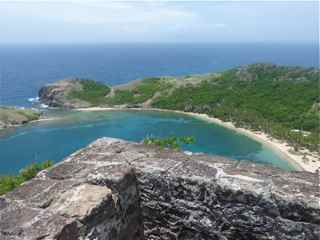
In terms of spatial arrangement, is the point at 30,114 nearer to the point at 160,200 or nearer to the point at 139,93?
the point at 139,93

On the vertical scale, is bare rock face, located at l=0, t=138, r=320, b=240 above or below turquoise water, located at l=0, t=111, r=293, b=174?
above

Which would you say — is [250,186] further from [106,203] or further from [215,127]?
[215,127]

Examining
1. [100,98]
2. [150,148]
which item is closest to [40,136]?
[100,98]

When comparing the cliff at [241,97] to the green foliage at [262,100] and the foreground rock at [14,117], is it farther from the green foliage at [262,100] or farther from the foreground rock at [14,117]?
the foreground rock at [14,117]

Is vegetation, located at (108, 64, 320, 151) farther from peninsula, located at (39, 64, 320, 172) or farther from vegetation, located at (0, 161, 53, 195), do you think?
vegetation, located at (0, 161, 53, 195)

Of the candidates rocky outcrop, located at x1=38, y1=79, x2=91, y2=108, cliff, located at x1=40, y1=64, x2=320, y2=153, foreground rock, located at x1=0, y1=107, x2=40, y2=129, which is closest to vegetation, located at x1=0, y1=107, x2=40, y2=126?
foreground rock, located at x1=0, y1=107, x2=40, y2=129

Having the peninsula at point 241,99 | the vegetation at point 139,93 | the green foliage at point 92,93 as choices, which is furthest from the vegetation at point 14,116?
the vegetation at point 139,93

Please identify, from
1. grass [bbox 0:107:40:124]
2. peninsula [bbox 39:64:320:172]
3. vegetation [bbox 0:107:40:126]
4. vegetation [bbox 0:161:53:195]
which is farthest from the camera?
grass [bbox 0:107:40:124]

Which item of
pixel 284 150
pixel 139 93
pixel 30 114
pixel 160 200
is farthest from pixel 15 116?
pixel 160 200
